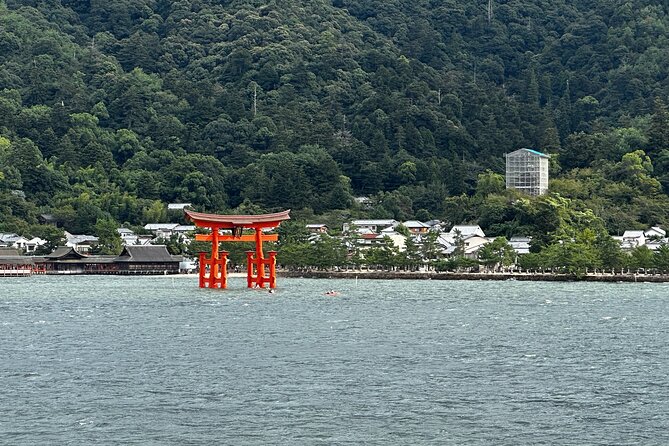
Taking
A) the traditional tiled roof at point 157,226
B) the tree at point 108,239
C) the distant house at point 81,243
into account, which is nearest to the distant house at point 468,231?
the traditional tiled roof at point 157,226

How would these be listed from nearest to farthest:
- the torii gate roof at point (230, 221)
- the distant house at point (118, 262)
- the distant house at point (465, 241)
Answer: the torii gate roof at point (230, 221) < the distant house at point (465, 241) < the distant house at point (118, 262)

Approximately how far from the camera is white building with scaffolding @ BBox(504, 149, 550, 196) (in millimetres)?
100250

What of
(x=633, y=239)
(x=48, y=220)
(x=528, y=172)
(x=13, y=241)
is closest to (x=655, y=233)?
(x=633, y=239)

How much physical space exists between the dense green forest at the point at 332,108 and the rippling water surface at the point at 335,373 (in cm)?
4146

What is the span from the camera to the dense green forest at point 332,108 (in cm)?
10194

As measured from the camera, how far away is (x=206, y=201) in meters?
104

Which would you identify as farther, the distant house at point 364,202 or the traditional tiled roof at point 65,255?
the distant house at point 364,202

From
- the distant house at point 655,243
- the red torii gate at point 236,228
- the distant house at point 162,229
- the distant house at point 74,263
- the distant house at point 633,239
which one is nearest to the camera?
the red torii gate at point 236,228

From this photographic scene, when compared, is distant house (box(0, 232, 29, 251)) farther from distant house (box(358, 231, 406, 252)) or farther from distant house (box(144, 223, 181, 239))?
distant house (box(358, 231, 406, 252))

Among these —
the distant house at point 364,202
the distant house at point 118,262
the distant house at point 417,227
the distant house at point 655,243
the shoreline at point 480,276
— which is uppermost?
the distant house at point 364,202

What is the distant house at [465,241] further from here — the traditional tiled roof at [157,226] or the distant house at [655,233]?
the traditional tiled roof at [157,226]

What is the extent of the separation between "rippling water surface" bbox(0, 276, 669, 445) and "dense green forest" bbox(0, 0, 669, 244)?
4146 centimetres

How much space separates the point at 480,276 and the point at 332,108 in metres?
50.8

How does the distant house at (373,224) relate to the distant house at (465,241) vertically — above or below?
above
